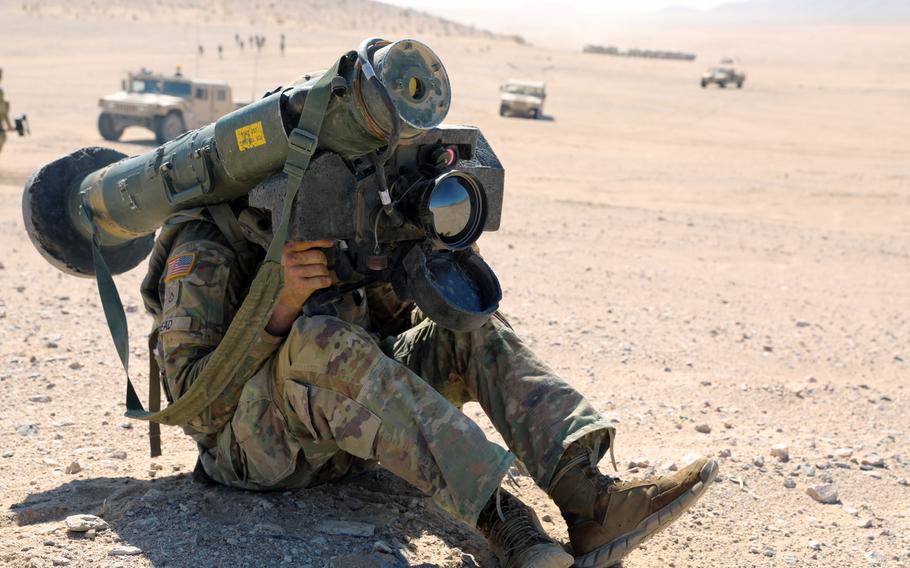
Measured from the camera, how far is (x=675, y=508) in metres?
2.93

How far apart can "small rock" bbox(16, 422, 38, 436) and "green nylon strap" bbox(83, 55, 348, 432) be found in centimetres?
117

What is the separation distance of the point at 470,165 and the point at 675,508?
4.01 ft

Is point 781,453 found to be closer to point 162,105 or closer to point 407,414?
point 407,414

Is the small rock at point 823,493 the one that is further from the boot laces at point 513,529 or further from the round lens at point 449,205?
the round lens at point 449,205

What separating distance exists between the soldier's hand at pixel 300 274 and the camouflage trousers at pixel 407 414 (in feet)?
0.32

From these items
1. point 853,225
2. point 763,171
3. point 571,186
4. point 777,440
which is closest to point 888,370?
point 777,440

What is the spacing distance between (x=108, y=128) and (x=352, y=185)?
54.2ft

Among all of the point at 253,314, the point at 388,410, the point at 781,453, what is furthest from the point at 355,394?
the point at 781,453

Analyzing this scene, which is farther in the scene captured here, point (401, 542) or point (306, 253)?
point (401, 542)

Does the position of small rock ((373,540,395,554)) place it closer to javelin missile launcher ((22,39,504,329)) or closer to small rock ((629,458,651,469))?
javelin missile launcher ((22,39,504,329))

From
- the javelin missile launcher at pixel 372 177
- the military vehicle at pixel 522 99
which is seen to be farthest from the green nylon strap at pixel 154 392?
the military vehicle at pixel 522 99

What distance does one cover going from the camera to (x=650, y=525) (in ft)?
9.66

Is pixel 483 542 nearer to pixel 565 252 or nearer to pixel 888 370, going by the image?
pixel 888 370

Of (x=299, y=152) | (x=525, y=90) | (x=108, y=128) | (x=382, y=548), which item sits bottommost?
(x=108, y=128)
